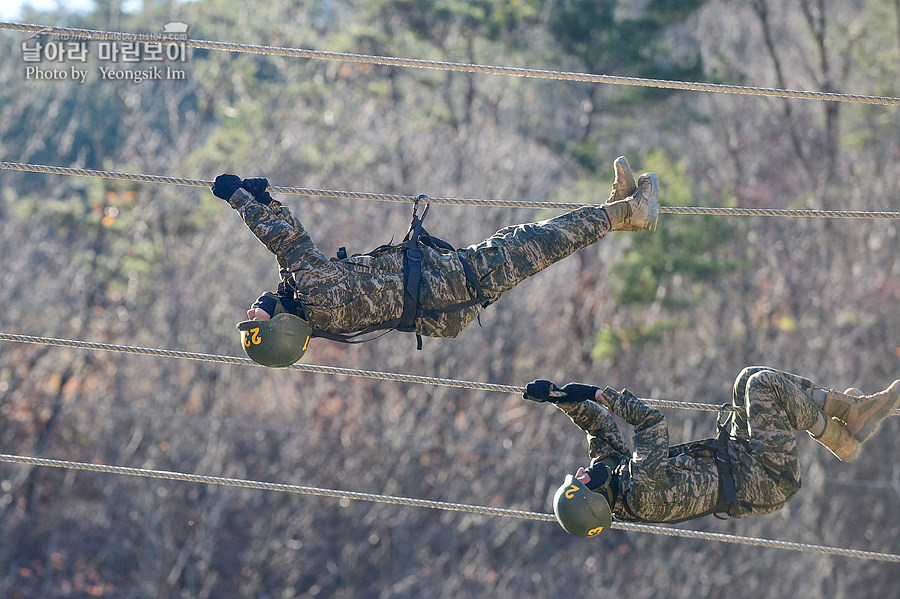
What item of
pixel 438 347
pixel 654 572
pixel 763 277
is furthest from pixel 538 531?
pixel 763 277

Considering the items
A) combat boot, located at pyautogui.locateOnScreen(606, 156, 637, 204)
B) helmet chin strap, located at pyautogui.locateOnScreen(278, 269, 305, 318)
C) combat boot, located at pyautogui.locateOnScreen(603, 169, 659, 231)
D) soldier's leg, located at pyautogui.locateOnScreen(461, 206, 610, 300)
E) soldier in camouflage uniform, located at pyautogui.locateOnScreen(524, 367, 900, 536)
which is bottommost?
soldier in camouflage uniform, located at pyautogui.locateOnScreen(524, 367, 900, 536)

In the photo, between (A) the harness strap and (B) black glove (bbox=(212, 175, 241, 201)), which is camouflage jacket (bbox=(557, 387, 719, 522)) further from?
(B) black glove (bbox=(212, 175, 241, 201))

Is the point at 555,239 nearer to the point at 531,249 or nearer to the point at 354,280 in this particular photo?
the point at 531,249

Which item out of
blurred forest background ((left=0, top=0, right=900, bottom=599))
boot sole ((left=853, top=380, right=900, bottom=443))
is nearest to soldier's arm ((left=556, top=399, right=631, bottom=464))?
boot sole ((left=853, top=380, right=900, bottom=443))

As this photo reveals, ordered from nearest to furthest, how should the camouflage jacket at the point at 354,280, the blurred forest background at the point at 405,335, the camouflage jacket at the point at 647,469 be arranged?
the camouflage jacket at the point at 354,280 → the camouflage jacket at the point at 647,469 → the blurred forest background at the point at 405,335

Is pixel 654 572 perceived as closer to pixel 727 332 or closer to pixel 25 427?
pixel 727 332

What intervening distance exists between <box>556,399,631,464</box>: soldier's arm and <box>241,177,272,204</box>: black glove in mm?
1762

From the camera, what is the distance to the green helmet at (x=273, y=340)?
14.6 feet

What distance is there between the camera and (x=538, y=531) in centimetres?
1524

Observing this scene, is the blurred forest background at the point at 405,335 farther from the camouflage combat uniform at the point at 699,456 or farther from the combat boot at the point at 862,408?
the combat boot at the point at 862,408

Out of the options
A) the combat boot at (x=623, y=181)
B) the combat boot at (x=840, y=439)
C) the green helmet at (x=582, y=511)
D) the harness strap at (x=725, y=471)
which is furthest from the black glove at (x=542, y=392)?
the combat boot at (x=840, y=439)

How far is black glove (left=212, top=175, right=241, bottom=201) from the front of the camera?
4.48 m

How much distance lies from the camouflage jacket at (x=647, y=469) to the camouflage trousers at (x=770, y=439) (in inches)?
6.6

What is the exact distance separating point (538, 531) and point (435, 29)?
9.09 meters
